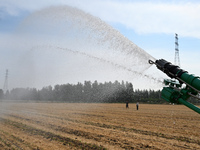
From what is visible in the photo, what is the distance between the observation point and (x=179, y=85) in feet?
21.0

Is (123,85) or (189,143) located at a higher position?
(123,85)

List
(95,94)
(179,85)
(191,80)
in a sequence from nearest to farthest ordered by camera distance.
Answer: (191,80) → (179,85) → (95,94)

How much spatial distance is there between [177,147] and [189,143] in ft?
5.00

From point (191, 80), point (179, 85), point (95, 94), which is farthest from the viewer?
point (95, 94)

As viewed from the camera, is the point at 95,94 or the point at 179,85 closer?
the point at 179,85

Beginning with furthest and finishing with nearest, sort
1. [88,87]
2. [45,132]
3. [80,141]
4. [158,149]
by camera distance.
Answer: [88,87], [45,132], [80,141], [158,149]

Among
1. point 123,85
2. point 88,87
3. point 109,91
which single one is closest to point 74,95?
point 88,87

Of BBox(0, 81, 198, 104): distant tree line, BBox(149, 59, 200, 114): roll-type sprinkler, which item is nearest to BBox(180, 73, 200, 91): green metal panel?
BBox(149, 59, 200, 114): roll-type sprinkler

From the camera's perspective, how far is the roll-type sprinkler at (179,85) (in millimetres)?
5645

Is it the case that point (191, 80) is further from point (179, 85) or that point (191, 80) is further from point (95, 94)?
point (95, 94)

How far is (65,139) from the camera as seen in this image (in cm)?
1203

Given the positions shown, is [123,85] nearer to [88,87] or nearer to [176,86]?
[88,87]

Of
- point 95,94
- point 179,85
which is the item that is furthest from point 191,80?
point 95,94

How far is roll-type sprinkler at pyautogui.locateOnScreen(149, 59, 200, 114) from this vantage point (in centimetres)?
564
